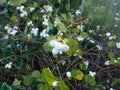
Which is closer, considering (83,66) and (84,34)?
(83,66)

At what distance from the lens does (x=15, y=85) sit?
1502 mm

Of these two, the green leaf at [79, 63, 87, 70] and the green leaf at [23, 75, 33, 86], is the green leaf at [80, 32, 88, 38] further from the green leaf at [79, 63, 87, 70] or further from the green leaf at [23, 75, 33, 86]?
the green leaf at [23, 75, 33, 86]

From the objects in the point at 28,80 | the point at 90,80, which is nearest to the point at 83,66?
the point at 90,80

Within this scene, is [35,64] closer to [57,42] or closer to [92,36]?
[92,36]

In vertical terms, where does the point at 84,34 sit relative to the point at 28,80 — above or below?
above

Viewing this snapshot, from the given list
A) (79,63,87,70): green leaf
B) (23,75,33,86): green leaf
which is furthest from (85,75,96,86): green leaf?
(23,75,33,86): green leaf

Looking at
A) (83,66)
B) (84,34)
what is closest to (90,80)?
(83,66)

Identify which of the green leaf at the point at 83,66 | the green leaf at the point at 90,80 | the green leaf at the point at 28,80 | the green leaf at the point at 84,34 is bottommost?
the green leaf at the point at 90,80

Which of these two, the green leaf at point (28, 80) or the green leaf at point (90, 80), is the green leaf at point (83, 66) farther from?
the green leaf at point (28, 80)

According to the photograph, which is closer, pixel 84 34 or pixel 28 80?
pixel 28 80

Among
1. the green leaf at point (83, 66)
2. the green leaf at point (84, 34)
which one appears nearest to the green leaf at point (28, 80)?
the green leaf at point (83, 66)

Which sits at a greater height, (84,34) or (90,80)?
(84,34)

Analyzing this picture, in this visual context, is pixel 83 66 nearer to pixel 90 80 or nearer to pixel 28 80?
pixel 90 80

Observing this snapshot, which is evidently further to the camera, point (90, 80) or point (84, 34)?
point (84, 34)
